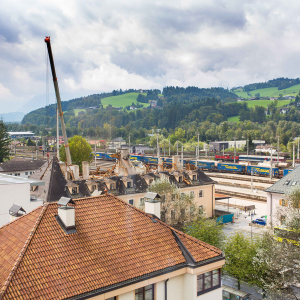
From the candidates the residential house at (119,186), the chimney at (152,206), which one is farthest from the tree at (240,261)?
the residential house at (119,186)

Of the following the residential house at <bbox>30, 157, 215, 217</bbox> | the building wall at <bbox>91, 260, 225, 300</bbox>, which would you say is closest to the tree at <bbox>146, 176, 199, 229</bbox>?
the residential house at <bbox>30, 157, 215, 217</bbox>

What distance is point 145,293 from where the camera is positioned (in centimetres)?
791

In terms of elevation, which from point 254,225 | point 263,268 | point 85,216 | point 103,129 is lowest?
point 254,225

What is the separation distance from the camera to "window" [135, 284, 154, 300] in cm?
781

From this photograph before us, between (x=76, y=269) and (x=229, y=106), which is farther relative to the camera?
(x=229, y=106)

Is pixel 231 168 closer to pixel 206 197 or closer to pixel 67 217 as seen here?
pixel 206 197

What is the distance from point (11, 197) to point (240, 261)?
10823mm

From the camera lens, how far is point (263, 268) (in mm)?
13984

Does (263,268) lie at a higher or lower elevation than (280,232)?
lower

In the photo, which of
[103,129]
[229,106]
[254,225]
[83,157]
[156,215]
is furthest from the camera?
[229,106]

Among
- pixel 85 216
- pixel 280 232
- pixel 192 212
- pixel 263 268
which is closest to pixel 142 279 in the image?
pixel 85 216

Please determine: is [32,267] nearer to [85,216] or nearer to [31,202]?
[85,216]

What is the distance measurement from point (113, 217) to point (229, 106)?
153700 millimetres

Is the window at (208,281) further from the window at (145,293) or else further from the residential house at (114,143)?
the residential house at (114,143)
